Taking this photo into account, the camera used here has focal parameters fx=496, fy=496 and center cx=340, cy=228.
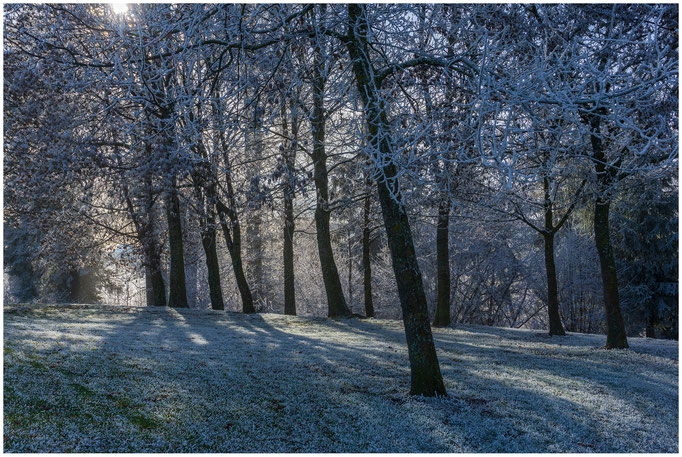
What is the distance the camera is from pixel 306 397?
7695mm

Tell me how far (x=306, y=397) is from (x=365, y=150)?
3.92 metres

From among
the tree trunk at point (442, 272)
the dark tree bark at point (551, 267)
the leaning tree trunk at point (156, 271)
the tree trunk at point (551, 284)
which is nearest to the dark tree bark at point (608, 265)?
the dark tree bark at point (551, 267)

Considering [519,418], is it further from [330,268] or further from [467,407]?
[330,268]

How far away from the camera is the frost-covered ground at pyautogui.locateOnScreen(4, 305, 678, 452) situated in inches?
229

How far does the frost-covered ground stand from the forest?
1262mm

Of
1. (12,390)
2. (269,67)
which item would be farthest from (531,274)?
(12,390)

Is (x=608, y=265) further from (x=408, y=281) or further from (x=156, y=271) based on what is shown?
(x=156, y=271)

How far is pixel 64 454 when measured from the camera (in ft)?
16.1

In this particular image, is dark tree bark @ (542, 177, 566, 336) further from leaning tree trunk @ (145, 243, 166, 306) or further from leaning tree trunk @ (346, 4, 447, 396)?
leaning tree trunk @ (145, 243, 166, 306)

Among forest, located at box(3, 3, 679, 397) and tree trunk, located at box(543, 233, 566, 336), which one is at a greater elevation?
forest, located at box(3, 3, 679, 397)

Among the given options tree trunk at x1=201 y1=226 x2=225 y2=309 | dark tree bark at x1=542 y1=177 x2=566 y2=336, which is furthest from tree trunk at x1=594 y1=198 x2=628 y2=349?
tree trunk at x1=201 y1=226 x2=225 y2=309

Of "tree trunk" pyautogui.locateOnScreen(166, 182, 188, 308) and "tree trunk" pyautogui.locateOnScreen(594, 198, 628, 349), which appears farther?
"tree trunk" pyautogui.locateOnScreen(166, 182, 188, 308)

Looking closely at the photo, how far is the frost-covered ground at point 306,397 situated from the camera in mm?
5828

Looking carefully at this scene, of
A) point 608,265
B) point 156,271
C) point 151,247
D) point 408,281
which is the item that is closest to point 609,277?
point 608,265
